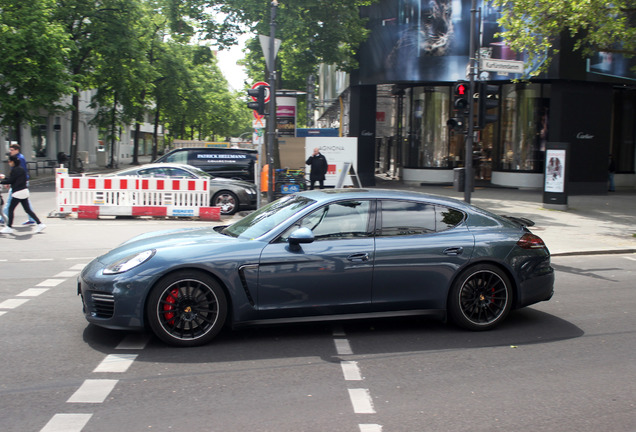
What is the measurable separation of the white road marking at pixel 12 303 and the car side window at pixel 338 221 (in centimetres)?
353

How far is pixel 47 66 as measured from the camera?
93.8 ft

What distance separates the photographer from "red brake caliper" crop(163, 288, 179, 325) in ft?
18.1

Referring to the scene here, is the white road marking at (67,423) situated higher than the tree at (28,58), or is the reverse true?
the tree at (28,58)

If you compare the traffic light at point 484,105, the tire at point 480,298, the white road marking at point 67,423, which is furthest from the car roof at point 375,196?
the traffic light at point 484,105

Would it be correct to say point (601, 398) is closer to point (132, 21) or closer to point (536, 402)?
point (536, 402)

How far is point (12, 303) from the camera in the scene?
23.8 feet

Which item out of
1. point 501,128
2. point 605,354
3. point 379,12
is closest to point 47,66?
point 379,12

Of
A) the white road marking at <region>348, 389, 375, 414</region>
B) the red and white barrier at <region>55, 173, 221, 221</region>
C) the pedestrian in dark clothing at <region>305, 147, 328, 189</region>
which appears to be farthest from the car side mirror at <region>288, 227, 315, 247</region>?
the pedestrian in dark clothing at <region>305, 147, 328, 189</region>

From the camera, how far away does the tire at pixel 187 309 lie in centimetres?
548

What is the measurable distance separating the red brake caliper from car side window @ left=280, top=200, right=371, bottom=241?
1121mm

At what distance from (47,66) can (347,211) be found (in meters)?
26.7

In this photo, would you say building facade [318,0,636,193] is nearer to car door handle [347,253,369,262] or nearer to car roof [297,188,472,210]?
car roof [297,188,472,210]

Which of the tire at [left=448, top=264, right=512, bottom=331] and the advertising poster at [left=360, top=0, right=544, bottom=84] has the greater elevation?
the advertising poster at [left=360, top=0, right=544, bottom=84]

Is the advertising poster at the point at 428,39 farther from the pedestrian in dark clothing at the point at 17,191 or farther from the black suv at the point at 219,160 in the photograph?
the pedestrian in dark clothing at the point at 17,191
